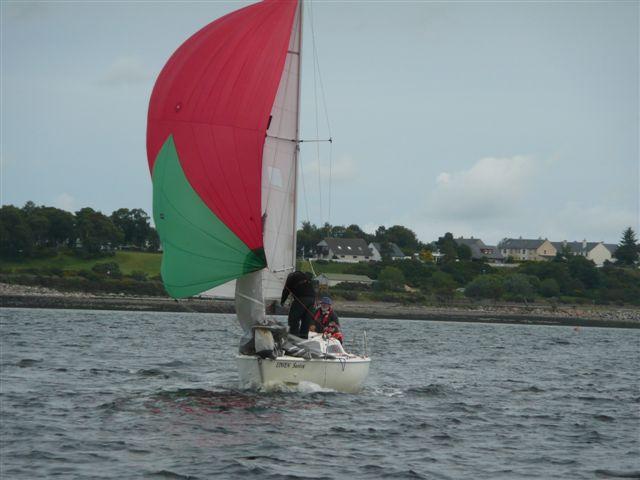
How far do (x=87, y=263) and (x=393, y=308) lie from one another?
3271 cm

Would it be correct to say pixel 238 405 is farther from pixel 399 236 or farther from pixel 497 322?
pixel 399 236

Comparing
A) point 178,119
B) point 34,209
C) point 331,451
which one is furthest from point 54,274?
point 331,451

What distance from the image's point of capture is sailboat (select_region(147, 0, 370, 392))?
2203cm

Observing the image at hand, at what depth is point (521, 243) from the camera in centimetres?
18338

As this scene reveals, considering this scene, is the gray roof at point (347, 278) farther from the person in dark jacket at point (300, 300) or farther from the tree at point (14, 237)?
the person in dark jacket at point (300, 300)

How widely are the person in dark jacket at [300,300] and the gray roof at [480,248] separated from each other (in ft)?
471

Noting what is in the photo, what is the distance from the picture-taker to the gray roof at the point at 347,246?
145 m

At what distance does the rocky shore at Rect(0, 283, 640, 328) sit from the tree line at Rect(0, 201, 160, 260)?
20.3m

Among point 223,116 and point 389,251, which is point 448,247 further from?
point 223,116

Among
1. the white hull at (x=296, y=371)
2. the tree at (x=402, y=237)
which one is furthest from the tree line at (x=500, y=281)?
the white hull at (x=296, y=371)

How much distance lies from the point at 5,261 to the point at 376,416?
291 feet

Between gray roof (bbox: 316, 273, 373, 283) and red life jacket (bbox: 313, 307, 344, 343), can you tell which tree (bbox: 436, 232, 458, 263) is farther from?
red life jacket (bbox: 313, 307, 344, 343)

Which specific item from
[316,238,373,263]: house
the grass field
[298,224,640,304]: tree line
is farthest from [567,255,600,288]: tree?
the grass field

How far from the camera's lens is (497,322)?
8531 cm
